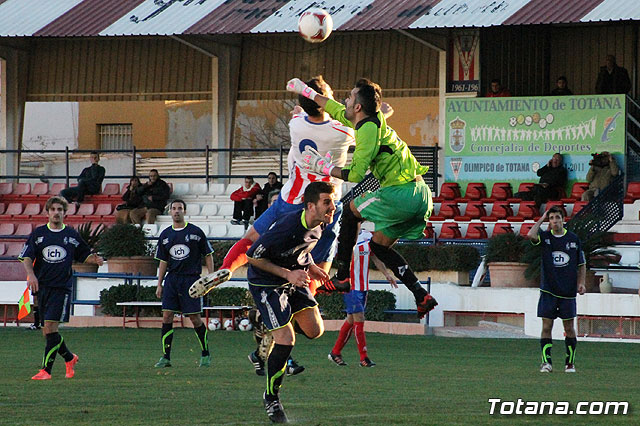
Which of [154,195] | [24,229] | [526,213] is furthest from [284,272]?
[24,229]

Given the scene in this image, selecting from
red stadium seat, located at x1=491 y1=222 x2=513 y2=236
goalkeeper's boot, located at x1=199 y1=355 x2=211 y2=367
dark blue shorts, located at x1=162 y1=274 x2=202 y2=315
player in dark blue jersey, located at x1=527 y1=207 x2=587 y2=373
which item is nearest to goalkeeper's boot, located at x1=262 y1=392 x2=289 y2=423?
goalkeeper's boot, located at x1=199 y1=355 x2=211 y2=367

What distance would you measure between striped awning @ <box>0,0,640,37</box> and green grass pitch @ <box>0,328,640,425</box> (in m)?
8.22

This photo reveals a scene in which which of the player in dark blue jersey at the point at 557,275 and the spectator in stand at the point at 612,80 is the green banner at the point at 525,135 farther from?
the player in dark blue jersey at the point at 557,275

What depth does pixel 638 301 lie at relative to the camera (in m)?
20.1

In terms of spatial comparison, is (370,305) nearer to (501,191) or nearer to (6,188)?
(501,191)

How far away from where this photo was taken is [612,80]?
88.3 feet

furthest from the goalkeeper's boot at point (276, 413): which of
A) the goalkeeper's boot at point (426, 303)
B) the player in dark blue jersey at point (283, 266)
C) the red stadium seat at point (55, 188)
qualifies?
the red stadium seat at point (55, 188)

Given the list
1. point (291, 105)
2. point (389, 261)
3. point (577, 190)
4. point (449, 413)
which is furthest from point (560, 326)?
point (291, 105)

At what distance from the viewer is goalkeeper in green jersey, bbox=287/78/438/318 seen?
409 inches

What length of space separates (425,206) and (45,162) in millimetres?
29235

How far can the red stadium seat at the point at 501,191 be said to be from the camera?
26219 mm

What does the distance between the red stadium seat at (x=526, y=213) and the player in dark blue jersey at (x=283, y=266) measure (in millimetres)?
15902

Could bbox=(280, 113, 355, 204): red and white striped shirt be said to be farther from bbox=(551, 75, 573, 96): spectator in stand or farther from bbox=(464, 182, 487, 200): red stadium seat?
bbox=(551, 75, 573, 96): spectator in stand

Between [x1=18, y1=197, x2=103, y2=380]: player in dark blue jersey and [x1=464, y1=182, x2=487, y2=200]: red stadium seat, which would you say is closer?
[x1=18, y1=197, x2=103, y2=380]: player in dark blue jersey
